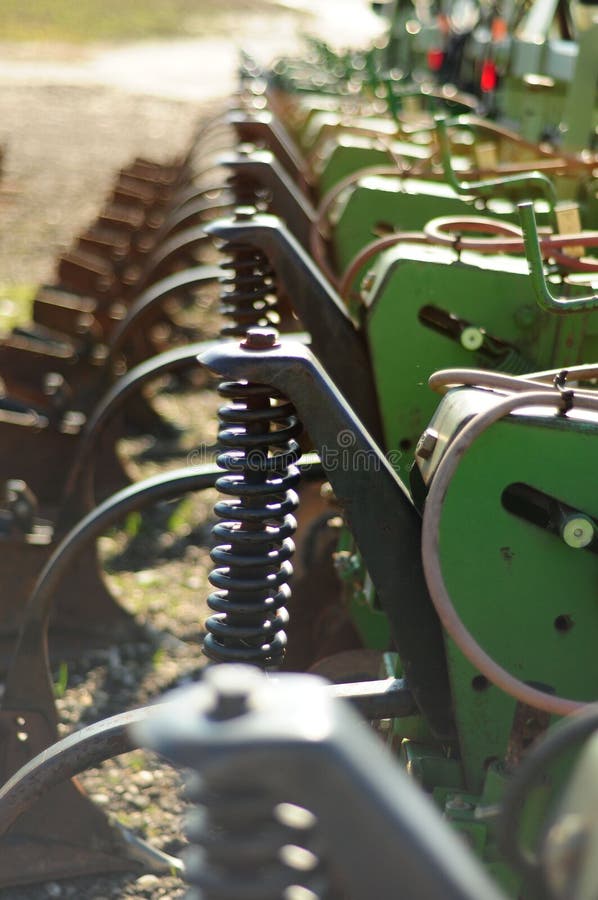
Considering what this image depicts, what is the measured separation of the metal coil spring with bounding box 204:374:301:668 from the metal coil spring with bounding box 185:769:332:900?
0.87m

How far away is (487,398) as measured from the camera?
1.74 m

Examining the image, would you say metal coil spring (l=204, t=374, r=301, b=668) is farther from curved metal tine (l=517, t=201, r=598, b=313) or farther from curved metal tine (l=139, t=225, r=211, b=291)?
curved metal tine (l=139, t=225, r=211, b=291)

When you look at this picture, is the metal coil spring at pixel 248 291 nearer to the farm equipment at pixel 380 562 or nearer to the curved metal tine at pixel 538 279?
the farm equipment at pixel 380 562

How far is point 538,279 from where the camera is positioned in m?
2.14

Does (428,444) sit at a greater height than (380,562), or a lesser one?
greater

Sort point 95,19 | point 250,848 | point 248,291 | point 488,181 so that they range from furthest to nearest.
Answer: point 95,19, point 488,181, point 248,291, point 250,848

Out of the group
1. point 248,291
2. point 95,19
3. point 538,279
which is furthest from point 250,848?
point 95,19

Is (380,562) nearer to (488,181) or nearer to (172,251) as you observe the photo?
(488,181)

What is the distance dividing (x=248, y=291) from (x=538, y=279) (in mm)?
772

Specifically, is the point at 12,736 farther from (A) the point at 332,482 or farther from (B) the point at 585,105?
(B) the point at 585,105

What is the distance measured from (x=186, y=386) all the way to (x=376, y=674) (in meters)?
3.42

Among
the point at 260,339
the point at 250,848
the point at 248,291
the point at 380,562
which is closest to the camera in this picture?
the point at 250,848

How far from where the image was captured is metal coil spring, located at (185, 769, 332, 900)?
873 mm

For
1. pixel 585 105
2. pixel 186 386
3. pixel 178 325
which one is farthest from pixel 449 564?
pixel 178 325
